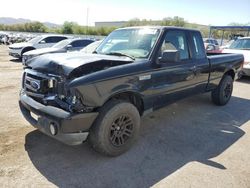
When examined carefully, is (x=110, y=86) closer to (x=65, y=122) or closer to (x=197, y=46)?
(x=65, y=122)

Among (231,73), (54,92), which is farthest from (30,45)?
(54,92)

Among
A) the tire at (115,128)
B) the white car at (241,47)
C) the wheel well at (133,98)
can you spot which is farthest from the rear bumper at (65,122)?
the white car at (241,47)

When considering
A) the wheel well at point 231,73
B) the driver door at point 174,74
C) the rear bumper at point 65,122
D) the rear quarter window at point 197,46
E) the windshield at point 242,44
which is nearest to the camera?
the rear bumper at point 65,122

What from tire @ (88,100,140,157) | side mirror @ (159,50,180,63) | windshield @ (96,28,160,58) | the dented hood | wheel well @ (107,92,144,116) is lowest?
tire @ (88,100,140,157)

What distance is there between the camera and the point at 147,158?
145 inches

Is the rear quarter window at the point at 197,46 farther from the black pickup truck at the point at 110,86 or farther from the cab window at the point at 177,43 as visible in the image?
the cab window at the point at 177,43

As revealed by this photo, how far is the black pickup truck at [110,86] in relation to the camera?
123 inches

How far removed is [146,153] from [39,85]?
1.85 meters

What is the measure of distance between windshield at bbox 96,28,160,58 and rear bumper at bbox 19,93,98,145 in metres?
1.46

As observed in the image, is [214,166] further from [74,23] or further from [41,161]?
[74,23]

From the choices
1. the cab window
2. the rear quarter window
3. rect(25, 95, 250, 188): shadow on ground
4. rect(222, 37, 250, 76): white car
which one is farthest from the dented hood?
rect(222, 37, 250, 76): white car

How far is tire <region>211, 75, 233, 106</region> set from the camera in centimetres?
629

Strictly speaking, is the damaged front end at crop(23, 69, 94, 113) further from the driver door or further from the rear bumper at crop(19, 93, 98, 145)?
the driver door

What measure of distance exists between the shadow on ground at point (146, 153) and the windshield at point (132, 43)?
4.84 ft
